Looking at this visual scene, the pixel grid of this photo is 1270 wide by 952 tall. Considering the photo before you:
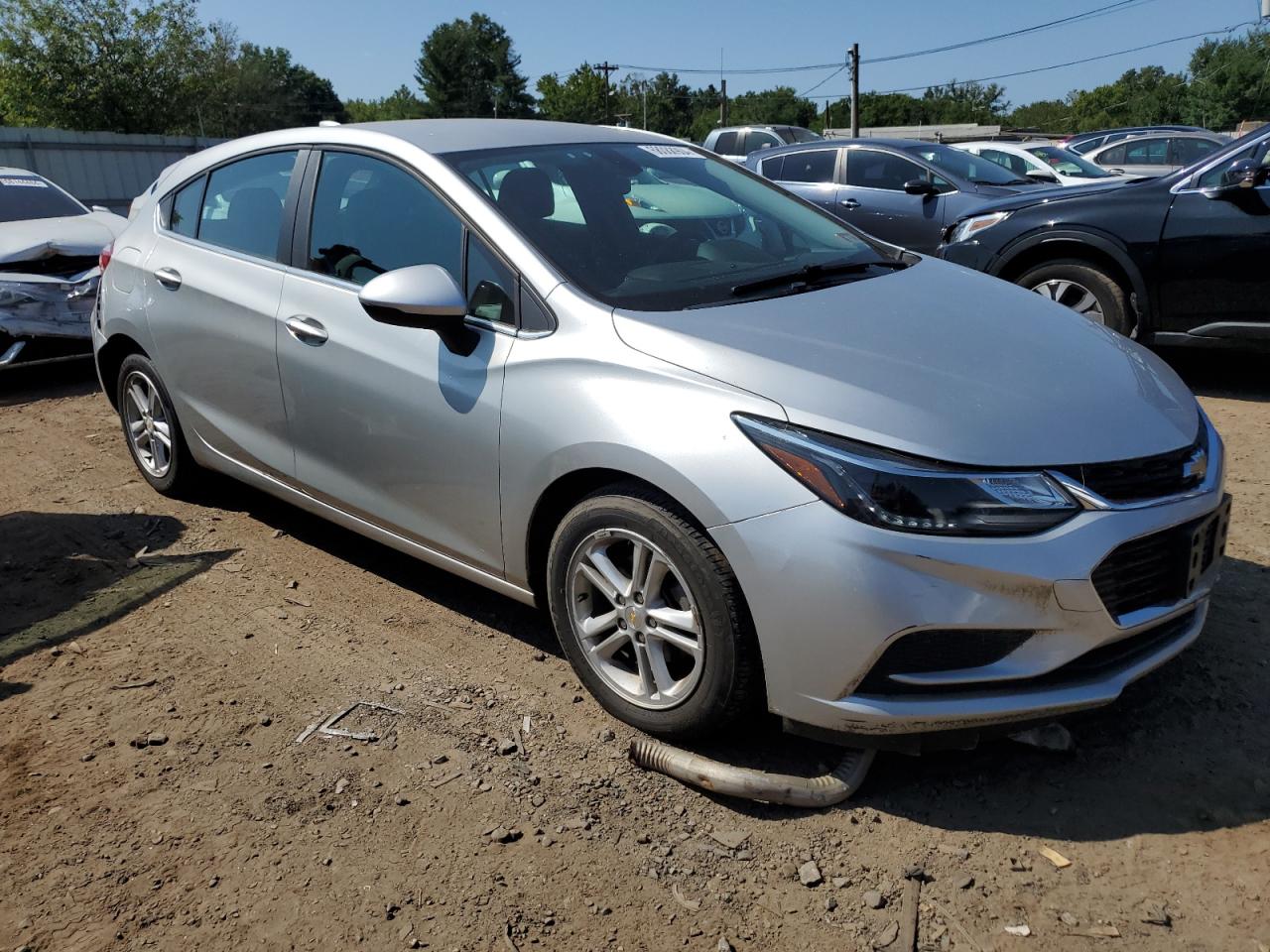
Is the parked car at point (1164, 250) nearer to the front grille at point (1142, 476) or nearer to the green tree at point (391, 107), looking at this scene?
the front grille at point (1142, 476)

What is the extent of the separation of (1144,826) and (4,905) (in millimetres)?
2755

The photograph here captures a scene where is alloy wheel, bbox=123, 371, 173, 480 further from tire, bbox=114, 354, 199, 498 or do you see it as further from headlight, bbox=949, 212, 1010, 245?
headlight, bbox=949, 212, 1010, 245

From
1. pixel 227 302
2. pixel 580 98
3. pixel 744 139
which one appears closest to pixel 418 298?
pixel 227 302

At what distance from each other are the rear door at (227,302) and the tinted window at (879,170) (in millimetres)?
7643

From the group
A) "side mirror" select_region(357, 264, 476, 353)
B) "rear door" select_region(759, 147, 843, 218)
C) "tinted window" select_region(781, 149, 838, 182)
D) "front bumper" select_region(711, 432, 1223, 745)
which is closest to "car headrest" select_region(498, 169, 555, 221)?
"side mirror" select_region(357, 264, 476, 353)

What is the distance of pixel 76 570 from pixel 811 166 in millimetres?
A: 9022

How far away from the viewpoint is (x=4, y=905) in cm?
250

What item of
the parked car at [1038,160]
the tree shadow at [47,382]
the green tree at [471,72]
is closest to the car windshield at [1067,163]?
the parked car at [1038,160]

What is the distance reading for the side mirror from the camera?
3.15m

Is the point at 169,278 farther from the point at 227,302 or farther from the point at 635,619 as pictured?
the point at 635,619

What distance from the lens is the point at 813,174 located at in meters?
11.4

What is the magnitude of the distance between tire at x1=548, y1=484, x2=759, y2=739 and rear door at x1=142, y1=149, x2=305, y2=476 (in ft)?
5.13

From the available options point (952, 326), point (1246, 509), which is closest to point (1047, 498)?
point (952, 326)

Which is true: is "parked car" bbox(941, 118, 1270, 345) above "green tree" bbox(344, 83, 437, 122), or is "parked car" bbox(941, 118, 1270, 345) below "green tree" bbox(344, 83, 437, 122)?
below
